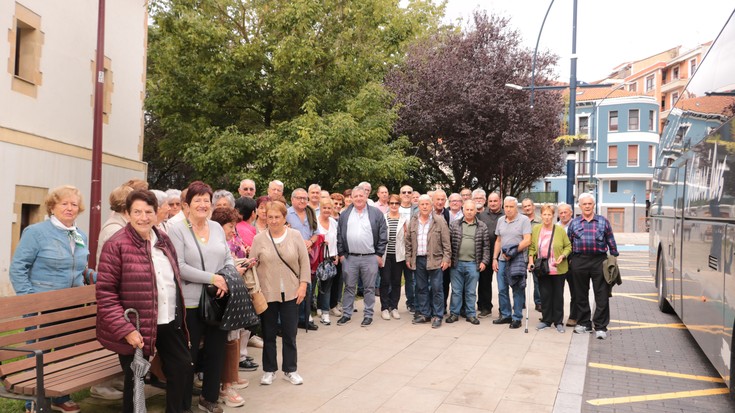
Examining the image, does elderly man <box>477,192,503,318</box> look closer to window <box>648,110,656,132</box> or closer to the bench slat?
the bench slat

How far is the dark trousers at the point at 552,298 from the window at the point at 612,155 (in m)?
56.8

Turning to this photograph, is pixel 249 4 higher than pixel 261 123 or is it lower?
higher

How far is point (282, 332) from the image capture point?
5820 millimetres

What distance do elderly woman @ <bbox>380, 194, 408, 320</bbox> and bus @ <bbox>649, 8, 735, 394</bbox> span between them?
157 inches

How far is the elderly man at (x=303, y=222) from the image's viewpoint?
818cm

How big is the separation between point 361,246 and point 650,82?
68438 millimetres

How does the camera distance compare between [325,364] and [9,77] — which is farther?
[9,77]

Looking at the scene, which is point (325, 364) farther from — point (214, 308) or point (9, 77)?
point (9, 77)

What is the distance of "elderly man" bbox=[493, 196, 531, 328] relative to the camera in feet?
29.0

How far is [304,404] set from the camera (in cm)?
527

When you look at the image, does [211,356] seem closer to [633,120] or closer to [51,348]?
[51,348]

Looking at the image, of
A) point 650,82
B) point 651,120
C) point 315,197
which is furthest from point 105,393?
point 650,82

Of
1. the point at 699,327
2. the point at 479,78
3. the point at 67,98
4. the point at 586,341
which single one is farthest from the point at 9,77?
the point at 479,78

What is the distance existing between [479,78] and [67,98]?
15133 millimetres
